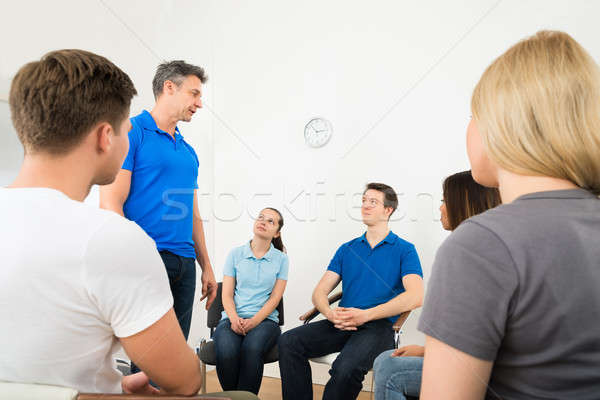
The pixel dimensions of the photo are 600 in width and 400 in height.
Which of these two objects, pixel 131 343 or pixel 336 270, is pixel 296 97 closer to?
pixel 336 270

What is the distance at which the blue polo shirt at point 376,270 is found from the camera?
92.4 inches

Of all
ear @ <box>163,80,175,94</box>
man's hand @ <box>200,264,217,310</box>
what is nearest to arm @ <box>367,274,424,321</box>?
man's hand @ <box>200,264,217,310</box>

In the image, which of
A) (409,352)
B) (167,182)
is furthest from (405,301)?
(167,182)

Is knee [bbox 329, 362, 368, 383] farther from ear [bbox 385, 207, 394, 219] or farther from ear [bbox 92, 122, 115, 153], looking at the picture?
ear [bbox 92, 122, 115, 153]

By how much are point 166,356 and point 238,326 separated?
5.20 ft

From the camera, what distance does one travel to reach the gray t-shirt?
583mm

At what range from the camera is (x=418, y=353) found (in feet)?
5.22

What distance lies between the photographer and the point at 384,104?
2.97m

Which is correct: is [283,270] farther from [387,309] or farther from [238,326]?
[387,309]

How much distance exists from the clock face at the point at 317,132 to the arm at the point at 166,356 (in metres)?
2.44

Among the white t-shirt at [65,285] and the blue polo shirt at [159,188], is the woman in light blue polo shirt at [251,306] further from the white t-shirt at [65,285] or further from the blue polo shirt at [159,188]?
the white t-shirt at [65,285]

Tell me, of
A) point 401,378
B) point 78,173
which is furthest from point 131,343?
point 401,378

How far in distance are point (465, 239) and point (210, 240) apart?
124 inches

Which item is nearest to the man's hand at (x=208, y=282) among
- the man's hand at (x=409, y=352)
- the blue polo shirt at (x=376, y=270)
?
the blue polo shirt at (x=376, y=270)
